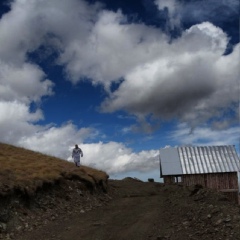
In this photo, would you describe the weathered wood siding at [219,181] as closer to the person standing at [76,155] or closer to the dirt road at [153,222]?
the person standing at [76,155]

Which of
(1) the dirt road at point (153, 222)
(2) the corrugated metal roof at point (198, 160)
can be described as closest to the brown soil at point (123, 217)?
(1) the dirt road at point (153, 222)

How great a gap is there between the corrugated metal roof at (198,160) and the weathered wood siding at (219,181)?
0.50 m

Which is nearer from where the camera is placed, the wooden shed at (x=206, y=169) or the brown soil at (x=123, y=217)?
the brown soil at (x=123, y=217)

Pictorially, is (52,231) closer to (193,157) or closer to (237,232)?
(237,232)

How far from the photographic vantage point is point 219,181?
128 feet

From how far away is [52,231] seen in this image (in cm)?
1908

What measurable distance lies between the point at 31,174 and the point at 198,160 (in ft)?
68.7

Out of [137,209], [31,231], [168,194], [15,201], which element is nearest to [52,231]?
[31,231]

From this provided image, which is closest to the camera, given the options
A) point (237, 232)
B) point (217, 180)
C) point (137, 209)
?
point (237, 232)

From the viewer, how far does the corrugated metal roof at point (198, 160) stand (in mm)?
39156

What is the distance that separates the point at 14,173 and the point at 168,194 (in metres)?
11.1

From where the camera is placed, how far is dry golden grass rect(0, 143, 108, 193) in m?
22.4

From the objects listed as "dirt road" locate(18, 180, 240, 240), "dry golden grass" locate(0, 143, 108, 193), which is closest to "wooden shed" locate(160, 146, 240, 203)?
"dry golden grass" locate(0, 143, 108, 193)

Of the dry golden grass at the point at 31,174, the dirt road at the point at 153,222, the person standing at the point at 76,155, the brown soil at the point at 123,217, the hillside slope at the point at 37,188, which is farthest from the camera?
the person standing at the point at 76,155
